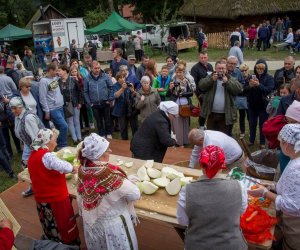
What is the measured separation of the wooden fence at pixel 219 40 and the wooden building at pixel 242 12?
2591 mm

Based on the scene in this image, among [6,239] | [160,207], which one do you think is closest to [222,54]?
[160,207]

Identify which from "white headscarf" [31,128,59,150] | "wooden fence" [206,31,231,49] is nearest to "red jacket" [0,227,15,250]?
"white headscarf" [31,128,59,150]

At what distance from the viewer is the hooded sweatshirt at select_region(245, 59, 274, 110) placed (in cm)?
618

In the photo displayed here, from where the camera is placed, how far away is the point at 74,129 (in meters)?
7.78

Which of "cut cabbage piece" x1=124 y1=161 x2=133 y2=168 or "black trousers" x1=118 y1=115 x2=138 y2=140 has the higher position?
"cut cabbage piece" x1=124 y1=161 x2=133 y2=168

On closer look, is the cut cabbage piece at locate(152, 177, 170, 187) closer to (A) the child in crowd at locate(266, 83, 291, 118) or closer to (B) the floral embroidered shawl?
(B) the floral embroidered shawl

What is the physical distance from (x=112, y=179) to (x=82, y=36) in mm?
20795

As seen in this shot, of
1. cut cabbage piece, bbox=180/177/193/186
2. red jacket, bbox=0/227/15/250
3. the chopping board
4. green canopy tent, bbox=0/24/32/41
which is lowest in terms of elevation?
the chopping board

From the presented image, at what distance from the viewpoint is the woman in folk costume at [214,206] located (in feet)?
8.24

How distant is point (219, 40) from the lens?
22312 millimetres

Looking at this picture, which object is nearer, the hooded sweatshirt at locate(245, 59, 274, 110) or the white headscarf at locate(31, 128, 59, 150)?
the white headscarf at locate(31, 128, 59, 150)

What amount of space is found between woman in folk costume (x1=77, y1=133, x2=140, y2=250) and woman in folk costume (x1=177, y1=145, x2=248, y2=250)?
0.66 meters

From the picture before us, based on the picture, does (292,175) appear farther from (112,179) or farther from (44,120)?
(44,120)

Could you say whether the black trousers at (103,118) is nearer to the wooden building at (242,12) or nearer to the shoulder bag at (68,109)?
the shoulder bag at (68,109)
